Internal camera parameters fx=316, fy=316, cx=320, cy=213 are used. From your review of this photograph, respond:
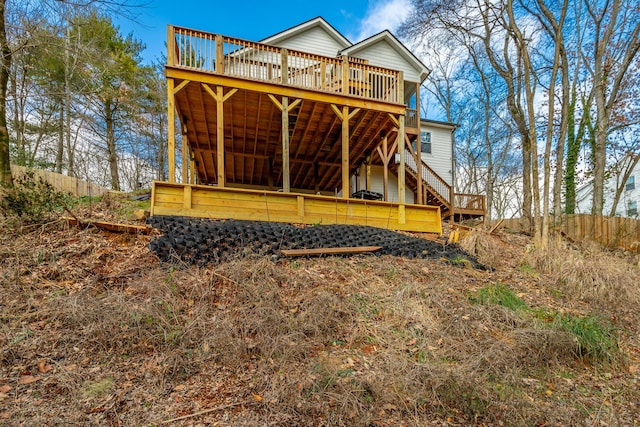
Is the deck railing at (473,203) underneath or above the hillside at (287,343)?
above

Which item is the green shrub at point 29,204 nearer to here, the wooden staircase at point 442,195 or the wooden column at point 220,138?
the wooden column at point 220,138

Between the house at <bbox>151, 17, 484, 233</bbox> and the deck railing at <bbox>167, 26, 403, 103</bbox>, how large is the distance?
3 centimetres

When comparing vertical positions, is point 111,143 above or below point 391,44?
below

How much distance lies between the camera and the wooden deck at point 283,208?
6191mm

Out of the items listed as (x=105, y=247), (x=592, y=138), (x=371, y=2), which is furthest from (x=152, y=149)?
(x=592, y=138)

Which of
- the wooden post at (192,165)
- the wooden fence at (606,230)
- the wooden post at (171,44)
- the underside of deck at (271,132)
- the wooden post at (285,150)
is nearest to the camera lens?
the wooden post at (171,44)

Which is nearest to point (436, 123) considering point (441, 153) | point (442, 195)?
point (441, 153)

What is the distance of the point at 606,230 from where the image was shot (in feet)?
32.2

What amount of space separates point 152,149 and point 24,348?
58.8 ft

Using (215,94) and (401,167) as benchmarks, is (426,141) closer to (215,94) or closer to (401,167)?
(401,167)

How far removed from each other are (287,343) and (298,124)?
24.4 feet

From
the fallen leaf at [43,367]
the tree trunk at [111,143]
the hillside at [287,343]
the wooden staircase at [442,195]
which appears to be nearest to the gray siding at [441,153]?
the wooden staircase at [442,195]

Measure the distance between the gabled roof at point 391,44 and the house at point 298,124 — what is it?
0.14 feet

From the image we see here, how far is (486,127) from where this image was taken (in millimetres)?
17938
